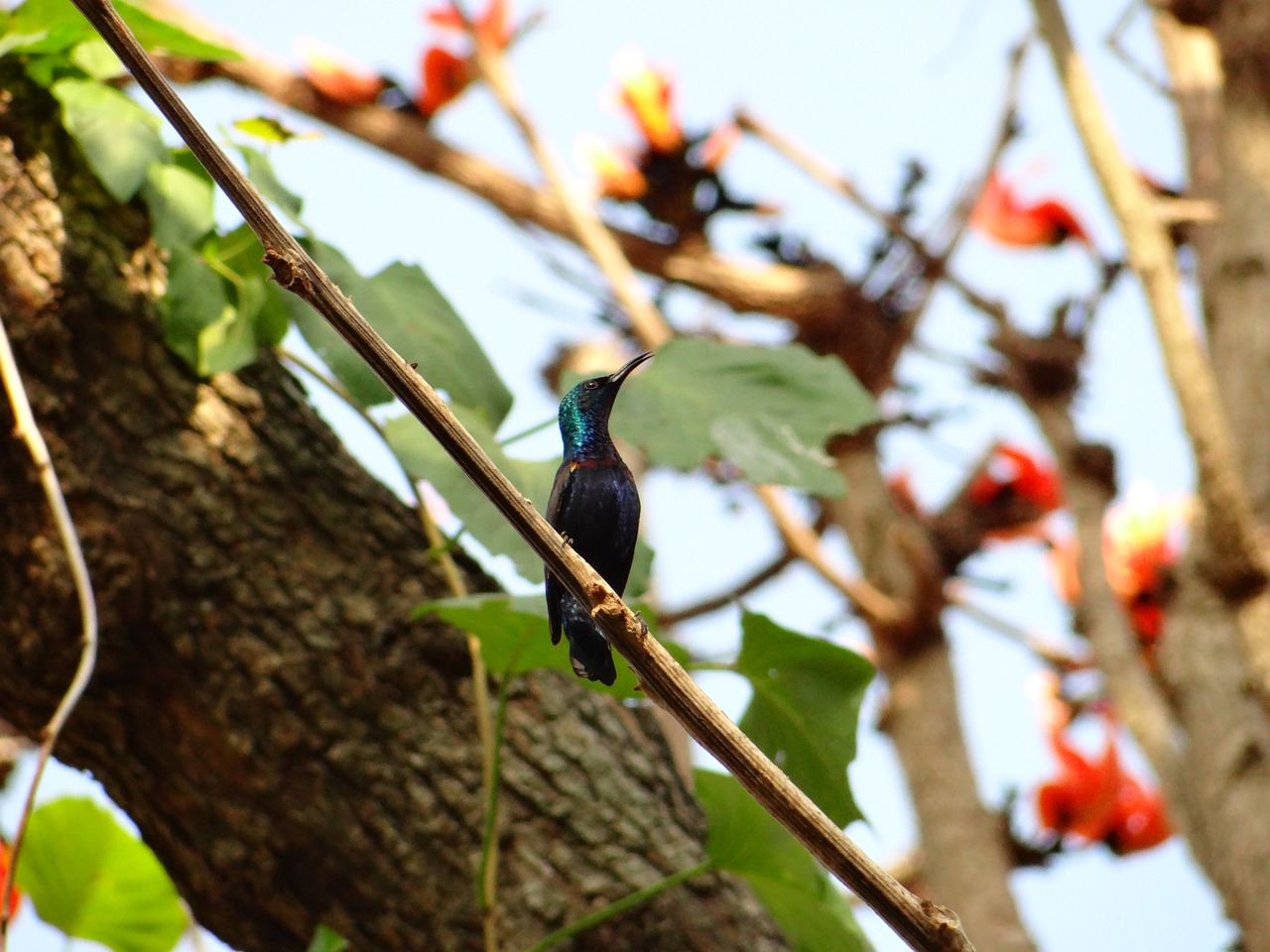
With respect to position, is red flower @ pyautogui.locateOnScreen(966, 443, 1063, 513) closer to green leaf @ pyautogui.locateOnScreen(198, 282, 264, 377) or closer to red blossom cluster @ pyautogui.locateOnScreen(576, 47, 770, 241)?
red blossom cluster @ pyautogui.locateOnScreen(576, 47, 770, 241)

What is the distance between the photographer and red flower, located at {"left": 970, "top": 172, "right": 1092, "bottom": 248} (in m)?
2.99

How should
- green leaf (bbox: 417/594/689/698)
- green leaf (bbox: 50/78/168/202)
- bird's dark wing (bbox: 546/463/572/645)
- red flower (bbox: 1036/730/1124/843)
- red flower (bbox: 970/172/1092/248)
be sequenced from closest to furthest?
bird's dark wing (bbox: 546/463/572/645) < green leaf (bbox: 417/594/689/698) < green leaf (bbox: 50/78/168/202) < red flower (bbox: 1036/730/1124/843) < red flower (bbox: 970/172/1092/248)

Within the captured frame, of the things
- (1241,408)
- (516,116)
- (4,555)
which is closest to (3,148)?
(4,555)

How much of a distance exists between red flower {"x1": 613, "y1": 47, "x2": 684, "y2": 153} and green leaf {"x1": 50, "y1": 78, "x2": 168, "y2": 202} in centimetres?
153

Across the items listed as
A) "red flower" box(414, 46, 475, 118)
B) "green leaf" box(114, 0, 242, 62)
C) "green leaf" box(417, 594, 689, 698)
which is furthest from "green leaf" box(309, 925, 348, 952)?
"red flower" box(414, 46, 475, 118)

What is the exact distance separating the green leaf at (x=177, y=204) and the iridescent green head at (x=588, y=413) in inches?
25.0

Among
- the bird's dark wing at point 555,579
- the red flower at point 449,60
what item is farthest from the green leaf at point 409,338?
the red flower at point 449,60

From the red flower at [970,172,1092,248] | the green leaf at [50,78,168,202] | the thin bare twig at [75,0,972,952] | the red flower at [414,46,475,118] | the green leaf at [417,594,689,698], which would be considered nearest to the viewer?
the thin bare twig at [75,0,972,952]

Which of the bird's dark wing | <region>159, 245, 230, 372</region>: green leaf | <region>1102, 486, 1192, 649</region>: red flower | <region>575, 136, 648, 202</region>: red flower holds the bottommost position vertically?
the bird's dark wing

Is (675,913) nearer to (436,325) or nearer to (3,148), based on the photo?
(436,325)

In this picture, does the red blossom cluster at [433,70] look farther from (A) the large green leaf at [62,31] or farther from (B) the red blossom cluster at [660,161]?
(A) the large green leaf at [62,31]

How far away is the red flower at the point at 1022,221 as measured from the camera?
299 centimetres

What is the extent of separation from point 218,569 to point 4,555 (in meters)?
0.19

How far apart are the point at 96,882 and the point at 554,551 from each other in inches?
39.7
